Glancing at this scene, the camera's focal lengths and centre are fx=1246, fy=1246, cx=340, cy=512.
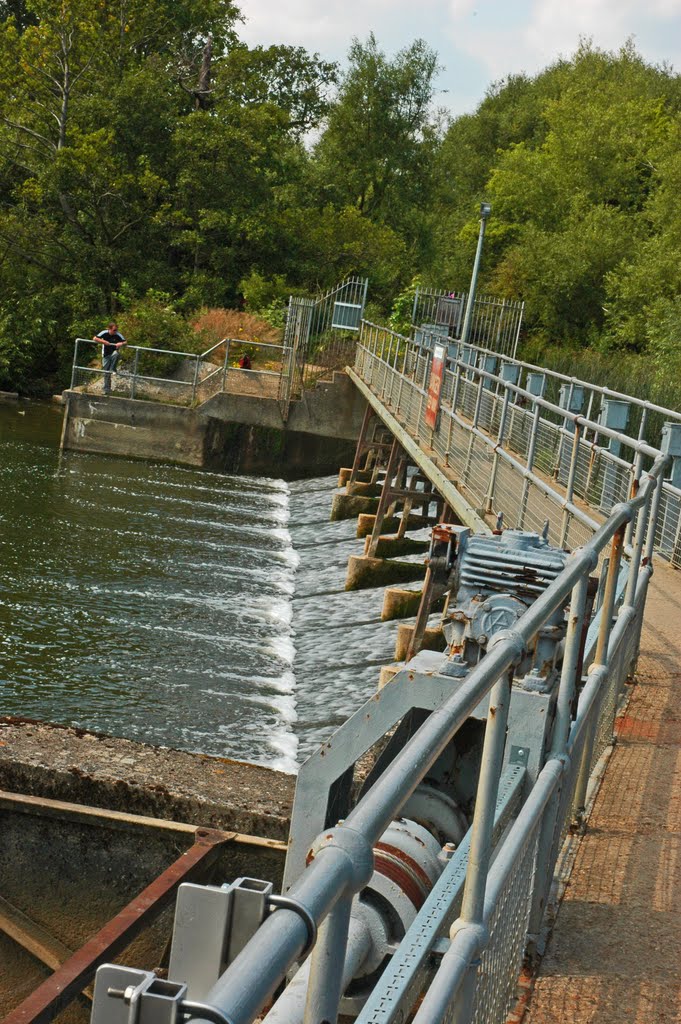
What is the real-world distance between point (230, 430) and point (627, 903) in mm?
25120

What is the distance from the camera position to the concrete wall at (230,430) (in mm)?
27938

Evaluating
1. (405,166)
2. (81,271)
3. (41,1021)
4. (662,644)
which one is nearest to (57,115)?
(81,271)

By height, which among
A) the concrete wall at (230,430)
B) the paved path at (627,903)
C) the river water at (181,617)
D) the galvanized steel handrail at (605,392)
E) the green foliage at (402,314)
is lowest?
the river water at (181,617)

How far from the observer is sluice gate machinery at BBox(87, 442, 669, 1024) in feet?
4.47

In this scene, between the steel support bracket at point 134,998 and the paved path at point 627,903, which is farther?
the paved path at point 627,903

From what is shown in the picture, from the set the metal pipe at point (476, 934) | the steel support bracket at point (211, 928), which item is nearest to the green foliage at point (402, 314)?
the metal pipe at point (476, 934)

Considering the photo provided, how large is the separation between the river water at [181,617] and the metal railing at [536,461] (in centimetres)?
224

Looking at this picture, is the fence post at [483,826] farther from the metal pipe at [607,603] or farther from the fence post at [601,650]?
the metal pipe at [607,603]

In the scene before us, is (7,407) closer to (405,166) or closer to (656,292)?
(656,292)

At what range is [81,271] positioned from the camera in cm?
4047

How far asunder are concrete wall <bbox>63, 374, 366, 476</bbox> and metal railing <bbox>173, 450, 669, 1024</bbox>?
2364cm

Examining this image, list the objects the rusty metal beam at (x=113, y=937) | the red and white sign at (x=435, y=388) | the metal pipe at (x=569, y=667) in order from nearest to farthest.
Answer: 1. the metal pipe at (x=569, y=667)
2. the rusty metal beam at (x=113, y=937)
3. the red and white sign at (x=435, y=388)

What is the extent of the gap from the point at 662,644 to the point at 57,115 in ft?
127

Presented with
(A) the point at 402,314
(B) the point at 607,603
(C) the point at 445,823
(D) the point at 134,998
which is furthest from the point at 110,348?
(D) the point at 134,998
